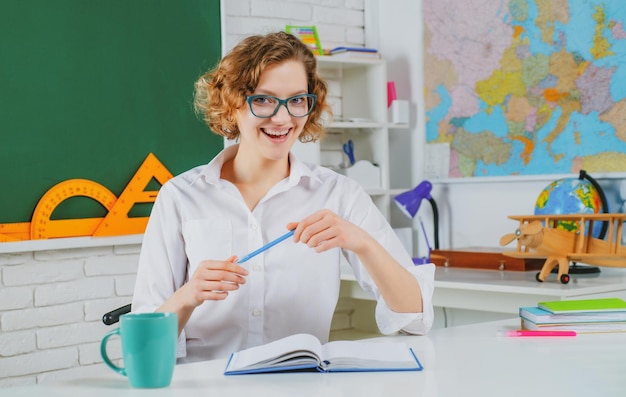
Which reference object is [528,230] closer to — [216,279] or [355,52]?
[216,279]

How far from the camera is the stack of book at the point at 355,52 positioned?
354cm

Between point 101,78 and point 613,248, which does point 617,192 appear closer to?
point 613,248

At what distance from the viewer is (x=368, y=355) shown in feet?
4.29

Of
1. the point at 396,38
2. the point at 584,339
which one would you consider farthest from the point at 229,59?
the point at 396,38

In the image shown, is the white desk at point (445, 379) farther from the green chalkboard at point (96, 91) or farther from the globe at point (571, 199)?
the green chalkboard at point (96, 91)

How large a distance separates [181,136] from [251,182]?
4.60 feet

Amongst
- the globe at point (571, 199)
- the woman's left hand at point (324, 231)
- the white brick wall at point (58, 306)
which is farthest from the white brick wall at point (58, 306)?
the woman's left hand at point (324, 231)

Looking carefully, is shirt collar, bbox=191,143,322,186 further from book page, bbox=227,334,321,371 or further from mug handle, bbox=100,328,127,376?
mug handle, bbox=100,328,127,376

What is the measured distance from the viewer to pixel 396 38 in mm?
3781

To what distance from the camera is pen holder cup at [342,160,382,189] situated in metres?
3.56

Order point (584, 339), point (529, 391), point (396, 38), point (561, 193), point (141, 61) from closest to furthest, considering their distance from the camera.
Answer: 1. point (529, 391)
2. point (584, 339)
3. point (561, 193)
4. point (141, 61)
5. point (396, 38)

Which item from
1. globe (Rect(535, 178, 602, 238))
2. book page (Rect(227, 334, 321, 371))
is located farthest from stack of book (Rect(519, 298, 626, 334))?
globe (Rect(535, 178, 602, 238))

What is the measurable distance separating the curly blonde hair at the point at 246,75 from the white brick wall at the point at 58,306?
1262 millimetres

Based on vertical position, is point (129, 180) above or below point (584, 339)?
above
